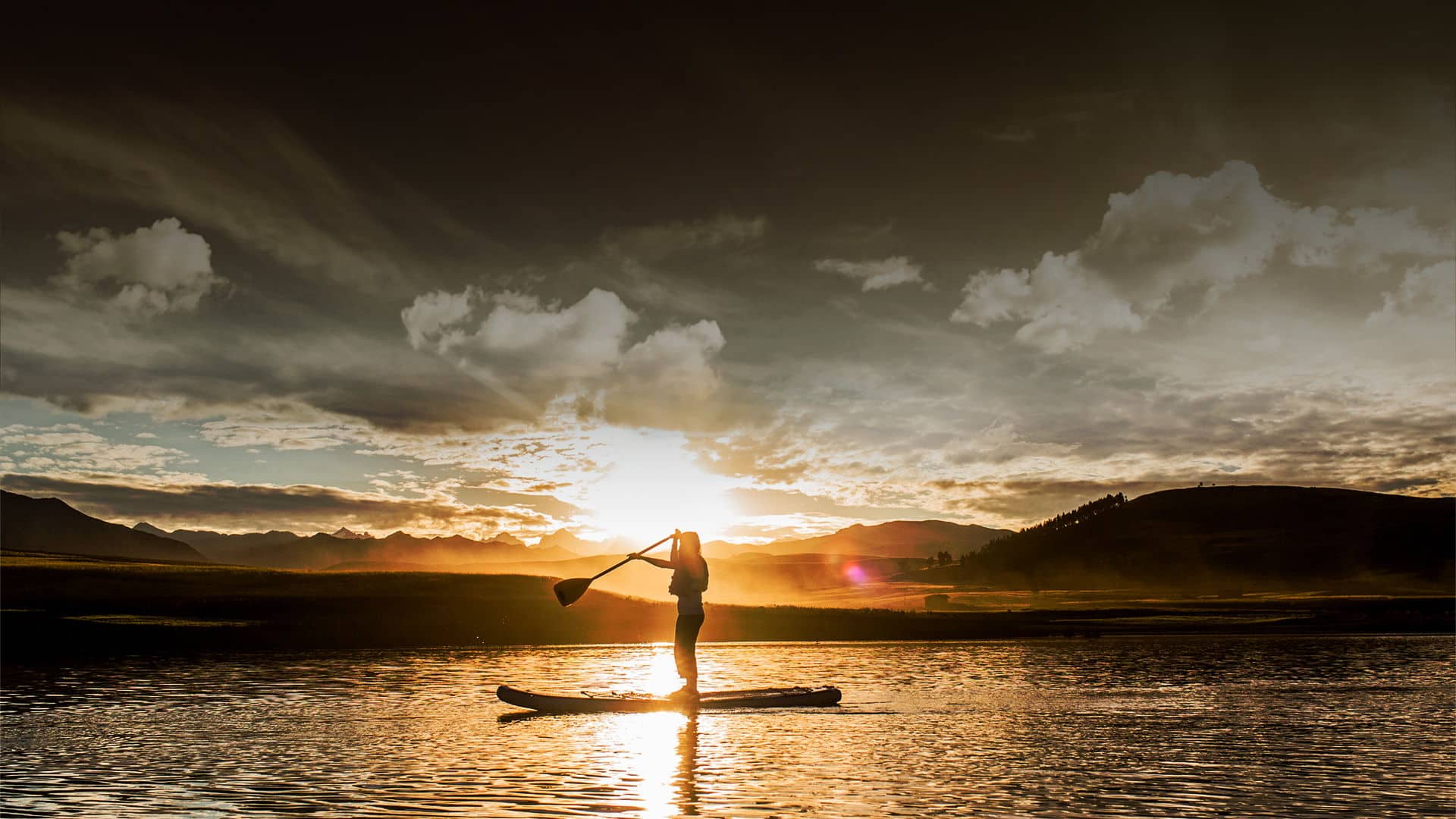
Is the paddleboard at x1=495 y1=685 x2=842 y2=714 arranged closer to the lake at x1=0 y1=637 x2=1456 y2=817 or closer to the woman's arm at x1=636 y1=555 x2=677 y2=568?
the lake at x1=0 y1=637 x2=1456 y2=817

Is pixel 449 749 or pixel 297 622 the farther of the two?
pixel 297 622

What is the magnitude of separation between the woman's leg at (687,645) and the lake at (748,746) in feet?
9.25

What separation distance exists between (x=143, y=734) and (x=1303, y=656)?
175ft

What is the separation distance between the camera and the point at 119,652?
5722 cm

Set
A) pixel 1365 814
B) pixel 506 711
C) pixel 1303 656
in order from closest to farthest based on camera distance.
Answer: pixel 1365 814
pixel 506 711
pixel 1303 656

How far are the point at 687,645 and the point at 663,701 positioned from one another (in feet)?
9.02

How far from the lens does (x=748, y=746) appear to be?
23.7m

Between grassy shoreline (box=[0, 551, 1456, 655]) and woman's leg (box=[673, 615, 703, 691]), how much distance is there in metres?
37.1

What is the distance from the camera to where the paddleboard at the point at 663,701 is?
101 feet

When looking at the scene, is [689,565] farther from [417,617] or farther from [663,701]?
[417,617]

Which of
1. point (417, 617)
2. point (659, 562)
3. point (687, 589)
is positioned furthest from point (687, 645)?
point (417, 617)

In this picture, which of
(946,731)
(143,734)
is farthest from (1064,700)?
(143,734)

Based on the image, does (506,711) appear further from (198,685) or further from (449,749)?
(198,685)

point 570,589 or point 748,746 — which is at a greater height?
point 570,589
